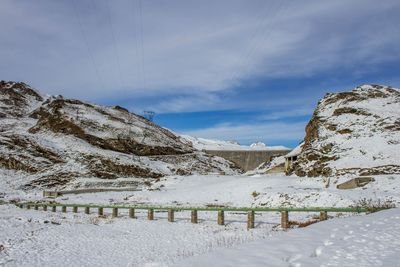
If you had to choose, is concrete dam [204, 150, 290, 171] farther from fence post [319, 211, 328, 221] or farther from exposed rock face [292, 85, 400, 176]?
fence post [319, 211, 328, 221]

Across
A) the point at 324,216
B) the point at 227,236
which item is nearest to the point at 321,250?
the point at 227,236

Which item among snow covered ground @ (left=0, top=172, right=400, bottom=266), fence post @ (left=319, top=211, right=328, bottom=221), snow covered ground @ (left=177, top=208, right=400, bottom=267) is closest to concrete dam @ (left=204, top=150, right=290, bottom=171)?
snow covered ground @ (left=0, top=172, right=400, bottom=266)

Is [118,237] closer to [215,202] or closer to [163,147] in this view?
[215,202]

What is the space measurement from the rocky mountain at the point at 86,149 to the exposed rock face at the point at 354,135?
86.3 ft

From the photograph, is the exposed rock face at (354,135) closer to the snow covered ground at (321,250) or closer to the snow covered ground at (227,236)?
the snow covered ground at (227,236)

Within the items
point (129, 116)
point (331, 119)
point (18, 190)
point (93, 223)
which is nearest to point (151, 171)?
point (18, 190)

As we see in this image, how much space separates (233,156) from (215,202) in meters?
77.2

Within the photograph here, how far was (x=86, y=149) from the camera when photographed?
72000 millimetres

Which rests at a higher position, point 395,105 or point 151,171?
point 395,105

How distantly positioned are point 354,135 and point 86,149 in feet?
153

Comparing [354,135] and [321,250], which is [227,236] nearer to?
[321,250]

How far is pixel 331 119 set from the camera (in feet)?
178

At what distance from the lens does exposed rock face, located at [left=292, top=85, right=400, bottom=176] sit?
40.4 meters

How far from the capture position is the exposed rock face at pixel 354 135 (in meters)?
40.4
